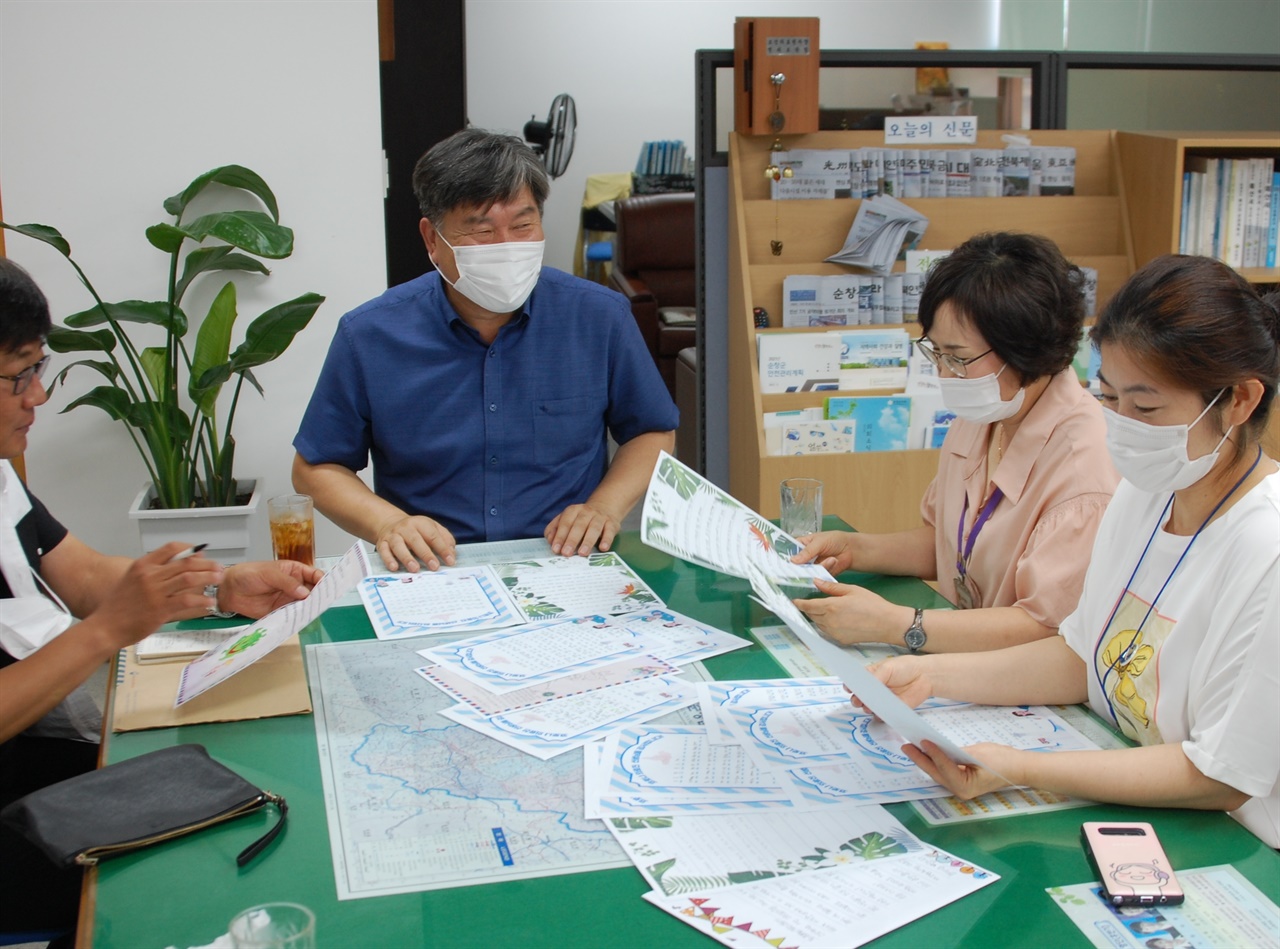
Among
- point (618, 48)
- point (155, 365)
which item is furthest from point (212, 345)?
point (618, 48)

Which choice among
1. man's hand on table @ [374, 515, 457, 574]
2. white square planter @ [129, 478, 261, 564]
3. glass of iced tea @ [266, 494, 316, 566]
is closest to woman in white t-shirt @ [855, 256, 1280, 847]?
man's hand on table @ [374, 515, 457, 574]

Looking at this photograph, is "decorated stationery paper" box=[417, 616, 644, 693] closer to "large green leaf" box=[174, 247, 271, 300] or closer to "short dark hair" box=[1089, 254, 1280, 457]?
"short dark hair" box=[1089, 254, 1280, 457]

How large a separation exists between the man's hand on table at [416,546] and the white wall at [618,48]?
20.0 ft

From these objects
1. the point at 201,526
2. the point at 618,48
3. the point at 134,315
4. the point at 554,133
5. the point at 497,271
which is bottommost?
the point at 201,526

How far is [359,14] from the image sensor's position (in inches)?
124

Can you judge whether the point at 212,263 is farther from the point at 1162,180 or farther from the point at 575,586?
the point at 1162,180

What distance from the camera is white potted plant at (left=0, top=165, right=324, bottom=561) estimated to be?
2949mm

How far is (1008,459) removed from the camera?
5.84 feet

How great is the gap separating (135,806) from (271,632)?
332 millimetres

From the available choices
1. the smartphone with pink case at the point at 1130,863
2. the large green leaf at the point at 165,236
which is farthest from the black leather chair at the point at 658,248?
the smartphone with pink case at the point at 1130,863

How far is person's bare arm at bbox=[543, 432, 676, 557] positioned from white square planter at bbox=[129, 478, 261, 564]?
3.91ft

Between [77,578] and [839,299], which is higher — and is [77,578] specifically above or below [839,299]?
below

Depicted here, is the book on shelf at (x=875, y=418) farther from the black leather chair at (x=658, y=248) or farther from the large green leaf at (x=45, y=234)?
the black leather chair at (x=658, y=248)

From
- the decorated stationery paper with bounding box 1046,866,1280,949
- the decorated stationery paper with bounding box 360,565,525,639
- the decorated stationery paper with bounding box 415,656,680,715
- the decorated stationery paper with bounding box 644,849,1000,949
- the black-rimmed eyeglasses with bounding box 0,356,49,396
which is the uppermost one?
the black-rimmed eyeglasses with bounding box 0,356,49,396
